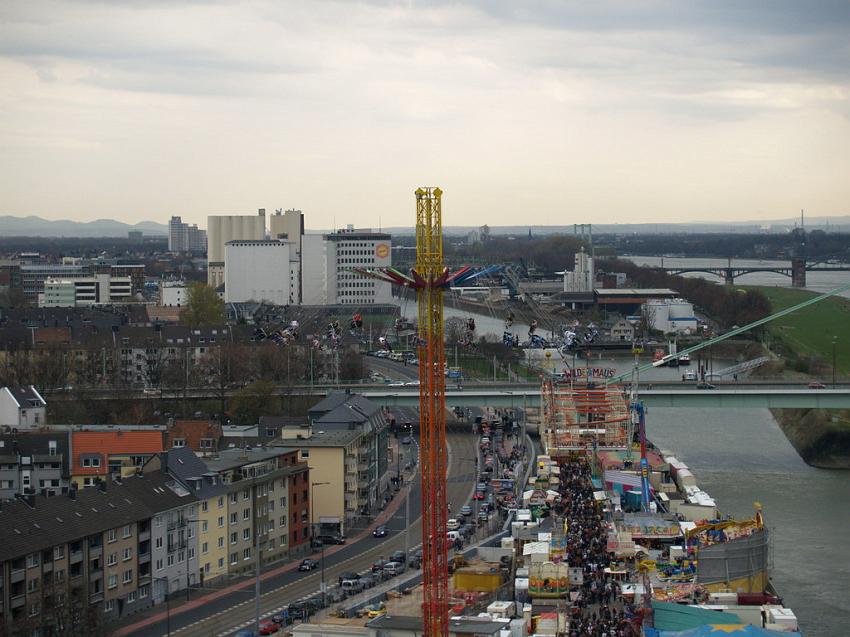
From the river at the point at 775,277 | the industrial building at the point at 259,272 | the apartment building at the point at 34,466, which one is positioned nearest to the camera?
the apartment building at the point at 34,466

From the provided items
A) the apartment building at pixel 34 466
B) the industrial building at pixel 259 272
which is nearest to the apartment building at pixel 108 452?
the apartment building at pixel 34 466

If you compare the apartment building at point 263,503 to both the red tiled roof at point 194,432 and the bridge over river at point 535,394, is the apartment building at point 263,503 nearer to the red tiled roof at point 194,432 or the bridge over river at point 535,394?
the red tiled roof at point 194,432

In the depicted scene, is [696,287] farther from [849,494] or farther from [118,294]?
[849,494]

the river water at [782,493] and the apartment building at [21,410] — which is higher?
the apartment building at [21,410]

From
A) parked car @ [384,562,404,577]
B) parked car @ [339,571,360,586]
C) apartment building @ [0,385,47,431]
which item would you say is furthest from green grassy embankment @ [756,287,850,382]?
parked car @ [339,571,360,586]

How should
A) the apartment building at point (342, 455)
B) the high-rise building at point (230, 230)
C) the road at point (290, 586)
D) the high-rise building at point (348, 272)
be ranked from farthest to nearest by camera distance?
the high-rise building at point (230, 230)
the high-rise building at point (348, 272)
the apartment building at point (342, 455)
the road at point (290, 586)

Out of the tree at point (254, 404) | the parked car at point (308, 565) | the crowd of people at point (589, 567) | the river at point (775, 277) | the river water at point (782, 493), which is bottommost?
the river water at point (782, 493)

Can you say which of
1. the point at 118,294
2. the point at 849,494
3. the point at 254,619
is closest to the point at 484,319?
the point at 118,294

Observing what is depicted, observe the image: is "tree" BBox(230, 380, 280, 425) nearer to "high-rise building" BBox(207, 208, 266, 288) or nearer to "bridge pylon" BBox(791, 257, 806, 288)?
"high-rise building" BBox(207, 208, 266, 288)
